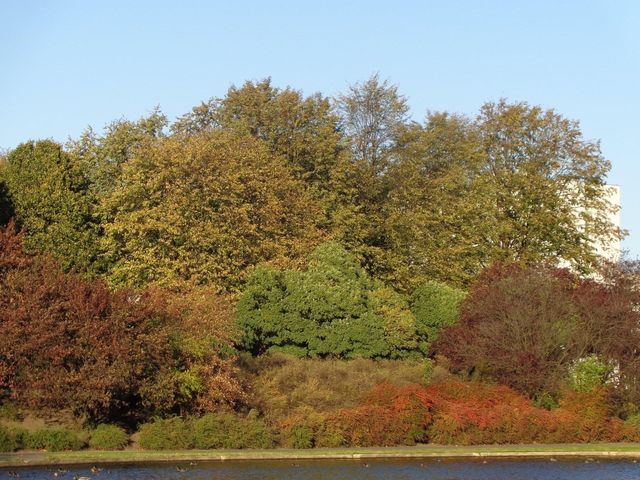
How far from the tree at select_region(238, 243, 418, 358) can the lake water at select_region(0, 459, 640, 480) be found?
1389cm

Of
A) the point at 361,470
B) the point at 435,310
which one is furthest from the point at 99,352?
the point at 435,310

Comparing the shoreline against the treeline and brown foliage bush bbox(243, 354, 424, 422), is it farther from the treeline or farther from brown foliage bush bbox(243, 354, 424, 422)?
the treeline

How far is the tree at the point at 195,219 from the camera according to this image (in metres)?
57.5

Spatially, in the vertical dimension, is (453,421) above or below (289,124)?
below

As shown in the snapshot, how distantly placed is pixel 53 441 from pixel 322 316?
56.8ft

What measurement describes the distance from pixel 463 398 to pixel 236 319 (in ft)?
36.8

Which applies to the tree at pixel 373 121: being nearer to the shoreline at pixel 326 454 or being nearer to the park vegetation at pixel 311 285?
the park vegetation at pixel 311 285

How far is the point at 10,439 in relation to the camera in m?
40.5

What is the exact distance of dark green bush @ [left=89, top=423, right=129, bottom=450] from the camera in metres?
41.1

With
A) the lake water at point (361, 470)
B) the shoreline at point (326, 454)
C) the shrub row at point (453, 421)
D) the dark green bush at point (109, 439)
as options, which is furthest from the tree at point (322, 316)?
the lake water at point (361, 470)

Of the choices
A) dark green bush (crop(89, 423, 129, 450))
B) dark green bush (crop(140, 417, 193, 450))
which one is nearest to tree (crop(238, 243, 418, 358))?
dark green bush (crop(140, 417, 193, 450))

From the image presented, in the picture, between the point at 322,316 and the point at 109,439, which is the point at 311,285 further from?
the point at 109,439

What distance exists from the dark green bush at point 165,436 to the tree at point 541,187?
34116 mm

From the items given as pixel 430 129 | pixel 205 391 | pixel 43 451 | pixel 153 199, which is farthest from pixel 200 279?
pixel 430 129
